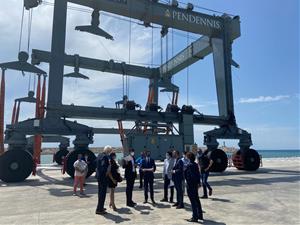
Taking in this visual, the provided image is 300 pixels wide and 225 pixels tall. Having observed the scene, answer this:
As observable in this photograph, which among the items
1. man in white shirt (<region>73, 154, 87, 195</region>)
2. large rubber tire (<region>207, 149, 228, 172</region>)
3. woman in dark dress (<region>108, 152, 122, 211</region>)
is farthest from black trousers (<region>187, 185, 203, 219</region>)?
large rubber tire (<region>207, 149, 228, 172</region>)

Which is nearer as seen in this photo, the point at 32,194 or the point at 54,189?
the point at 32,194

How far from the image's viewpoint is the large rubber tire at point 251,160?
827 inches

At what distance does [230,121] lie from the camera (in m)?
21.0

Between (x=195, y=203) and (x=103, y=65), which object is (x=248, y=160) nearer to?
(x=103, y=65)

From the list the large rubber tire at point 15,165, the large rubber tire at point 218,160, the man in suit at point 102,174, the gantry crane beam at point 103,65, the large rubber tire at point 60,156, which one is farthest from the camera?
the large rubber tire at point 60,156

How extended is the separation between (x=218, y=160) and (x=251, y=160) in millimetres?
3236

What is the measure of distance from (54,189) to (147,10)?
41.7 ft

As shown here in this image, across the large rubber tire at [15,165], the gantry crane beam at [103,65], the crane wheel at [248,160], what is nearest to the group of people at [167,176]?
the large rubber tire at [15,165]

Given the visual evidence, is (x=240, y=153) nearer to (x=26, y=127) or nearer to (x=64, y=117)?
(x=64, y=117)

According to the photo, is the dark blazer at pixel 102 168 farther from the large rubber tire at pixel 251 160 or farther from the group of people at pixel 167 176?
the large rubber tire at pixel 251 160

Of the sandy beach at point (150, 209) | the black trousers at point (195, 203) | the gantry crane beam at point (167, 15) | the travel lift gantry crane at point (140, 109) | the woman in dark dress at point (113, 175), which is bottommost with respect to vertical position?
the sandy beach at point (150, 209)

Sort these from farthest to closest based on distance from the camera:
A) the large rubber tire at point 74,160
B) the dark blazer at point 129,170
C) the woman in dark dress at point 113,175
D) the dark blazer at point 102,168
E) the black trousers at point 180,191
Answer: the large rubber tire at point 74,160 → the dark blazer at point 129,170 → the black trousers at point 180,191 → the woman in dark dress at point 113,175 → the dark blazer at point 102,168

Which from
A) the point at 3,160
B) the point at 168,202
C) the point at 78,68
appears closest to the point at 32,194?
the point at 3,160

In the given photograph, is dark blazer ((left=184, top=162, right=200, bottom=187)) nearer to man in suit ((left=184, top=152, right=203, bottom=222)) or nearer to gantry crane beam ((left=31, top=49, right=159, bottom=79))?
man in suit ((left=184, top=152, right=203, bottom=222))
